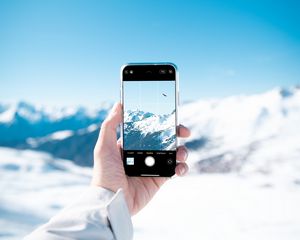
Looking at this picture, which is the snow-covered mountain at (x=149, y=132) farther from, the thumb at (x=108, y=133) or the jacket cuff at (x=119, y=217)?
the jacket cuff at (x=119, y=217)

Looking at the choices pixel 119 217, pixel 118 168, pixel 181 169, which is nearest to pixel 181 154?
pixel 181 169

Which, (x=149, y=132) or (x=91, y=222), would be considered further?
(x=149, y=132)

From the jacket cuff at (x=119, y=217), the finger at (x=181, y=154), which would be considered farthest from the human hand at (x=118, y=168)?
the jacket cuff at (x=119, y=217)

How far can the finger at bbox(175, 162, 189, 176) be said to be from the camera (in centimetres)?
111

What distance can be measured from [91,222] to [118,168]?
13.0 inches

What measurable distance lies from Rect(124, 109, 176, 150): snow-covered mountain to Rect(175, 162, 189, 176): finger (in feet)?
0.17

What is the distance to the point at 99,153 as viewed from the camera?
3.44 feet

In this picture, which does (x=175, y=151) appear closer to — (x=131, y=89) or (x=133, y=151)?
(x=133, y=151)

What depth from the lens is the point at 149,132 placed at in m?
1.13

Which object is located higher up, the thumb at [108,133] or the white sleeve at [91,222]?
the thumb at [108,133]

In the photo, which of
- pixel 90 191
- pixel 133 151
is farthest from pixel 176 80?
pixel 90 191

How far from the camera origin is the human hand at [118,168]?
3.32 ft

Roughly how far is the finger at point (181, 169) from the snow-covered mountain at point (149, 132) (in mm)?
52

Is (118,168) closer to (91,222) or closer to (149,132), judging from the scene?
(149,132)
